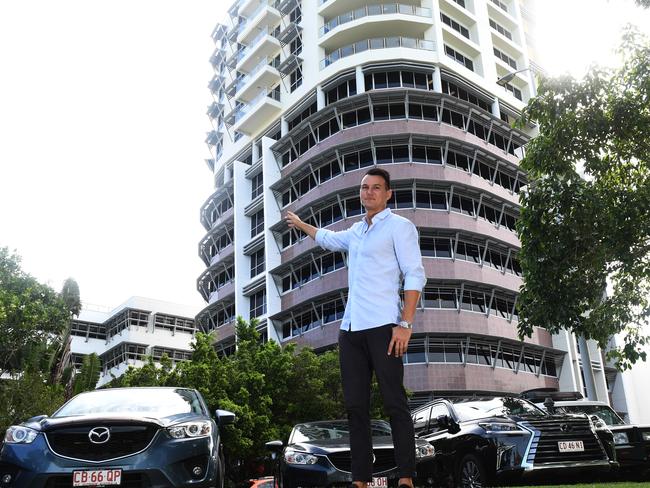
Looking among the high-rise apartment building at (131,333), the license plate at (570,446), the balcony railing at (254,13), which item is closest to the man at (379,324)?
the license plate at (570,446)

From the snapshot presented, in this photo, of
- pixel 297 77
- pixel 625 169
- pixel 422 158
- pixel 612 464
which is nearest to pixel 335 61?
pixel 297 77

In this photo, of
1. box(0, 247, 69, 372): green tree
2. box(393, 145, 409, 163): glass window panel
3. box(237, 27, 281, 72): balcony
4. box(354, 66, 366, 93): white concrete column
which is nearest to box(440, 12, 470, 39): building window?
box(354, 66, 366, 93): white concrete column

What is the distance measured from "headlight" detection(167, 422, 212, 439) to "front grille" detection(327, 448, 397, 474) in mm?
1817

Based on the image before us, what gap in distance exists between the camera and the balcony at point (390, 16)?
135ft

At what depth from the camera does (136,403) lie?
6109mm

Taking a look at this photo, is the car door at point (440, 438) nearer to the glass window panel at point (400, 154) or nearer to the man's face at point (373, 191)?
the man's face at point (373, 191)

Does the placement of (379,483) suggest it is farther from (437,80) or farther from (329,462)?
(437,80)

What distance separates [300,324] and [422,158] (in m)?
12.7

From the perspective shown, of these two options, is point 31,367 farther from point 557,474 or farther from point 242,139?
point 242,139

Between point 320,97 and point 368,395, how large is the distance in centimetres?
3998

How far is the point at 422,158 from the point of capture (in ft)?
126

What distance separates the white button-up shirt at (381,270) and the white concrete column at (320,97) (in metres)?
38.6

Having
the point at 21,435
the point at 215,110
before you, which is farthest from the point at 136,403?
the point at 215,110

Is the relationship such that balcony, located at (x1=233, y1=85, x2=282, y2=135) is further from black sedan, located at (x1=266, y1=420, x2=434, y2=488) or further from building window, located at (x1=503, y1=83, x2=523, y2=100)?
black sedan, located at (x1=266, y1=420, x2=434, y2=488)
